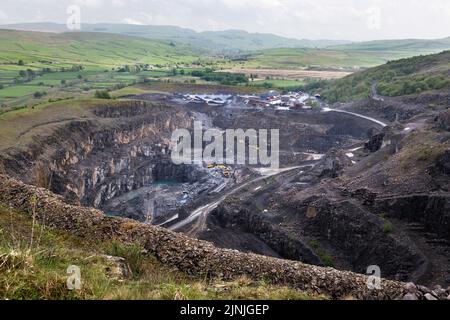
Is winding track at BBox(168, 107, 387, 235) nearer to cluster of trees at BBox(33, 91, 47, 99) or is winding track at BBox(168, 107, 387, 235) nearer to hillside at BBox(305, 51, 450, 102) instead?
hillside at BBox(305, 51, 450, 102)

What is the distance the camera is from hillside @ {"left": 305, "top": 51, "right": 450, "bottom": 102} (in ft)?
237

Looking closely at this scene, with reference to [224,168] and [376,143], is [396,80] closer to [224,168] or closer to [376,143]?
[376,143]

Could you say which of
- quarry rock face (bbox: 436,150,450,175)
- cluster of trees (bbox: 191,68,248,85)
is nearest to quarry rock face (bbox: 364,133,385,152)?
quarry rock face (bbox: 436,150,450,175)

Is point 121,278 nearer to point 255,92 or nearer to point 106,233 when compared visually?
point 106,233

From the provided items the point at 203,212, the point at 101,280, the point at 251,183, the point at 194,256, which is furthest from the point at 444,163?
the point at 101,280

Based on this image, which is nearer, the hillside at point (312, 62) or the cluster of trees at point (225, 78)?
the cluster of trees at point (225, 78)

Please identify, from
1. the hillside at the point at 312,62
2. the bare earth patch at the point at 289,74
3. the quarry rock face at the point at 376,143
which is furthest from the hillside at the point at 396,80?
the hillside at the point at 312,62

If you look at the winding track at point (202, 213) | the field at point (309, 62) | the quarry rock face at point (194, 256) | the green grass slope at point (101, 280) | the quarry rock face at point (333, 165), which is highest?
the field at point (309, 62)

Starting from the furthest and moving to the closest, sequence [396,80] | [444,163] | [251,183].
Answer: [396,80], [251,183], [444,163]

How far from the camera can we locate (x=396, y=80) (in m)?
83.6

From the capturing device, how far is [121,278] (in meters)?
10.3

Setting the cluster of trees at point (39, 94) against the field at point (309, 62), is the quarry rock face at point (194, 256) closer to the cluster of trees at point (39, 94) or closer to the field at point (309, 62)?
the cluster of trees at point (39, 94)

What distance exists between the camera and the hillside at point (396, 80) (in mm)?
72312
